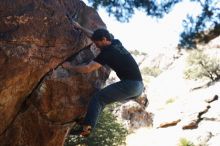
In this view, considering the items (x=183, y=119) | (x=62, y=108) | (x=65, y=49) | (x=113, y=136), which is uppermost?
(x=65, y=49)

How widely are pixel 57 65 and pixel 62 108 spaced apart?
90 cm

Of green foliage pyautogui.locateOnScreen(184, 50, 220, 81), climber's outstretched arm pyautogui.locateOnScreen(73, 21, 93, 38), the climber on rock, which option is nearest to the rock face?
climber's outstretched arm pyautogui.locateOnScreen(73, 21, 93, 38)

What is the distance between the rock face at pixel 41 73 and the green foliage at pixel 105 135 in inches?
357

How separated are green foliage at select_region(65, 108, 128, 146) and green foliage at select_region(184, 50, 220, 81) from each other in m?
15.0

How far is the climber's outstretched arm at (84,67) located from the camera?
662 centimetres

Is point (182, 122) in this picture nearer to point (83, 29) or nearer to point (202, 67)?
point (202, 67)

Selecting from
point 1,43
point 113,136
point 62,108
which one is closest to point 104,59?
point 62,108

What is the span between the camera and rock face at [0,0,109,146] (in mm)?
6039

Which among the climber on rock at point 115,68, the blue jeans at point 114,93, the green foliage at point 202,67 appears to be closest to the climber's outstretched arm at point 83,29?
the climber on rock at point 115,68

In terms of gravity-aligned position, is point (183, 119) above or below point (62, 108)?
below

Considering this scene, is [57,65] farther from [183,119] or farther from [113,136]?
[183,119]

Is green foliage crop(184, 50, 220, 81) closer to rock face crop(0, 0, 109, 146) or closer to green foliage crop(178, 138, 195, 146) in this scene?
green foliage crop(178, 138, 195, 146)

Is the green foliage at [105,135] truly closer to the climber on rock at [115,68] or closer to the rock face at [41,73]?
the rock face at [41,73]

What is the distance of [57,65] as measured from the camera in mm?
6879
